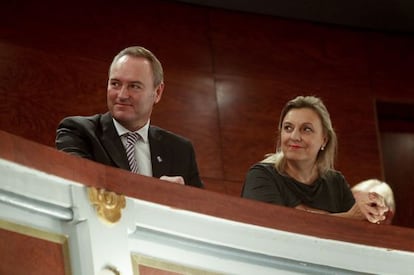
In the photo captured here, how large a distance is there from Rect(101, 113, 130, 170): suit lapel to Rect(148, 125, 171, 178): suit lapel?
0.07 m

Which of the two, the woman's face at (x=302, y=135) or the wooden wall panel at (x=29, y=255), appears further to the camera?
the woman's face at (x=302, y=135)

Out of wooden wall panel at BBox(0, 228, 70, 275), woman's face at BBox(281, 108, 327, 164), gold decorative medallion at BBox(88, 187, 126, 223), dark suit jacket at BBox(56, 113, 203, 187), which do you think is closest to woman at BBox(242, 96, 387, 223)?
woman's face at BBox(281, 108, 327, 164)

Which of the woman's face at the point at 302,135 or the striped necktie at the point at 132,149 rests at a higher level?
the woman's face at the point at 302,135

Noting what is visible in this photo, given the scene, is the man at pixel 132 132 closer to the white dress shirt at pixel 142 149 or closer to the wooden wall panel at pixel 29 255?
the white dress shirt at pixel 142 149

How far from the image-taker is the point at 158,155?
2.14 m

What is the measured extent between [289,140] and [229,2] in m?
1.41

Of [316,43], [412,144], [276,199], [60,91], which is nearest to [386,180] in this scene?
[412,144]

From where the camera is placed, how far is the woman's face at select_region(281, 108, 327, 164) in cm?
229

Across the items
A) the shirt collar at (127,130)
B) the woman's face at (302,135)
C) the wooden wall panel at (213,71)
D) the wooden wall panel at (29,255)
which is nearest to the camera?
the wooden wall panel at (29,255)

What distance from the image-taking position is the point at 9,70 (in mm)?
Answer: 3119

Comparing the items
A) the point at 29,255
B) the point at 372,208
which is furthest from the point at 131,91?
the point at 29,255

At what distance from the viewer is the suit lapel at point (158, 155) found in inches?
82.9

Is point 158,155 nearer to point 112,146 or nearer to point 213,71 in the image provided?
point 112,146

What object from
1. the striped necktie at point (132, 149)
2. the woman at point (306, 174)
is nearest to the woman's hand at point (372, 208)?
the woman at point (306, 174)
